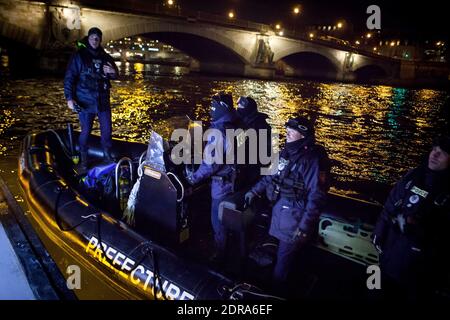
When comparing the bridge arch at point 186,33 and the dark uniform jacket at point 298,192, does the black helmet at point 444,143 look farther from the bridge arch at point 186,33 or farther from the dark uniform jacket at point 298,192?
the bridge arch at point 186,33

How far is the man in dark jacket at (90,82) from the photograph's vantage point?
4.91 meters

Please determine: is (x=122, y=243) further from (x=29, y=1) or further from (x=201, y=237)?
(x=29, y=1)

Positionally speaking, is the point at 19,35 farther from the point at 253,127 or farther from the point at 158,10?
the point at 253,127

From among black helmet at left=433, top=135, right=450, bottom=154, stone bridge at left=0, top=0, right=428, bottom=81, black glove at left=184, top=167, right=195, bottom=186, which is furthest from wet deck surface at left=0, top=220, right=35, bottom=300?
stone bridge at left=0, top=0, right=428, bottom=81

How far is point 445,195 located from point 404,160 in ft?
26.5

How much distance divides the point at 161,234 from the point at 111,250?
686 millimetres

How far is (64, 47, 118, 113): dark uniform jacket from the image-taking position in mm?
4922

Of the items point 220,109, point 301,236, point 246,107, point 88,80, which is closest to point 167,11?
Result: point 88,80

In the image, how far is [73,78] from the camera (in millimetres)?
4957

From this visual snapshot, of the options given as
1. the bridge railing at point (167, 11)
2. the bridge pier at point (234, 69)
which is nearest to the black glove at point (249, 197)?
the bridge railing at point (167, 11)

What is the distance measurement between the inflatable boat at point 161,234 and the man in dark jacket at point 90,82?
1.13 meters

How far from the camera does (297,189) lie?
9.28ft

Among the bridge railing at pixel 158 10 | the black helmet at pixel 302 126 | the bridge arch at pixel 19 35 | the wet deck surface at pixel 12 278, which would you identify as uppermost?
the bridge railing at pixel 158 10

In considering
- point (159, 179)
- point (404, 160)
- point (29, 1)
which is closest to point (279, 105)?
point (404, 160)
